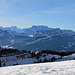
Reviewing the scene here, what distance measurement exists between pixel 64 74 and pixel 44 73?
156cm

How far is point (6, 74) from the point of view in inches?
347

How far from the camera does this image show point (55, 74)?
318 inches

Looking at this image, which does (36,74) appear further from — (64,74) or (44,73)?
(64,74)

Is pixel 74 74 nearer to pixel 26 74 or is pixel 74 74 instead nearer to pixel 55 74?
pixel 55 74

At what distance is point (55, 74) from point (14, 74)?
10.9 ft

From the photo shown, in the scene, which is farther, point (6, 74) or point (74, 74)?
point (6, 74)

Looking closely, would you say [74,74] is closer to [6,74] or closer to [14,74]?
[14,74]

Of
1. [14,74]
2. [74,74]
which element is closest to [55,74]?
[74,74]

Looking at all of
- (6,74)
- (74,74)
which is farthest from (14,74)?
(74,74)

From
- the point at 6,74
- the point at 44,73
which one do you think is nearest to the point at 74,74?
the point at 44,73

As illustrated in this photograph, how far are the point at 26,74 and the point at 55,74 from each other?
2.30 metres

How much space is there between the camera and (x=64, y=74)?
8055mm

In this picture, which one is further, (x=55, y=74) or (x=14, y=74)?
(x=14, y=74)

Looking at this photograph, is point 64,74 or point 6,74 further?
point 6,74
